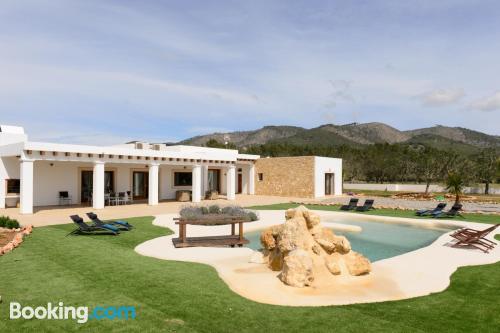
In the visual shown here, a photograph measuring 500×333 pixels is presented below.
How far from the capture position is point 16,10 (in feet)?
50.7

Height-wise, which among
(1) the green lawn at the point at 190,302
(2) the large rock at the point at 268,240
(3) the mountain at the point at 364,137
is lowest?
(1) the green lawn at the point at 190,302

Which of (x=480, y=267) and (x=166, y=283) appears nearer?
(x=166, y=283)

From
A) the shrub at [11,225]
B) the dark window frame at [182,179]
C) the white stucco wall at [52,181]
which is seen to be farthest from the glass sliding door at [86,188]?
the shrub at [11,225]

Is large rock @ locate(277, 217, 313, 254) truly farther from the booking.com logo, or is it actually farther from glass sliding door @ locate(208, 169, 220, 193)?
glass sliding door @ locate(208, 169, 220, 193)

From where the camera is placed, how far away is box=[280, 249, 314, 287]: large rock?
7.56 m

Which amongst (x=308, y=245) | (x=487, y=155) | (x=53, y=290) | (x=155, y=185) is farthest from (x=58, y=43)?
(x=487, y=155)

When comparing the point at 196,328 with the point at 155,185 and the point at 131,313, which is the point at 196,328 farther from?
the point at 155,185

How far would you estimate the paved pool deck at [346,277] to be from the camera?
22.7 feet

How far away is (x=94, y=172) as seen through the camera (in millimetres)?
21844

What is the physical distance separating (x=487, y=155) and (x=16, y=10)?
61.1 metres

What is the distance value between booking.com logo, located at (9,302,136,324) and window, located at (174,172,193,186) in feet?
81.5

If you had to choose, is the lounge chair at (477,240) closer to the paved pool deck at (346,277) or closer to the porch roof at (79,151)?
the paved pool deck at (346,277)

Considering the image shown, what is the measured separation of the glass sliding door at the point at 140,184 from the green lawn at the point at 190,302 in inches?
729

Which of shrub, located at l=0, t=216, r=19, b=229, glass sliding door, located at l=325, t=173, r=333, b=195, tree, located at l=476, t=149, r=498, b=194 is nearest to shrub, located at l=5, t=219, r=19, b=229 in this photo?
shrub, located at l=0, t=216, r=19, b=229
